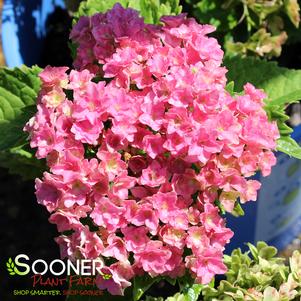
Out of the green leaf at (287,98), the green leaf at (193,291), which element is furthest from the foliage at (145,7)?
the green leaf at (193,291)

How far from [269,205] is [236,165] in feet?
2.68

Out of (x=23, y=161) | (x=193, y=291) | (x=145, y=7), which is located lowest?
(x=193, y=291)

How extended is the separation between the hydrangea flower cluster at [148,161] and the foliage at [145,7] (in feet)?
1.24

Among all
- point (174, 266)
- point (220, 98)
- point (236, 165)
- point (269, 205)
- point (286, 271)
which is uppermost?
point (220, 98)


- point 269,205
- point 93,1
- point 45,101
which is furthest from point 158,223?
point 269,205

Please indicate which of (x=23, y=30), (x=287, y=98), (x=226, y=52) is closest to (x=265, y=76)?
(x=287, y=98)

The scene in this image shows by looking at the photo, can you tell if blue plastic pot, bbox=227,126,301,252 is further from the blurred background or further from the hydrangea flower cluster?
the hydrangea flower cluster

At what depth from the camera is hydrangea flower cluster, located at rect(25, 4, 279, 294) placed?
3.91 feet

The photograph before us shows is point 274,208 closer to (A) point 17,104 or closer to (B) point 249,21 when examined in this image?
(B) point 249,21

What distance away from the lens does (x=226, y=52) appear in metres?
2.08

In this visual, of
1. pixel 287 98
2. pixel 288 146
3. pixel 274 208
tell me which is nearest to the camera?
pixel 288 146

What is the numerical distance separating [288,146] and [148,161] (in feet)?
1.14

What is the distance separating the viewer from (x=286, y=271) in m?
1.52

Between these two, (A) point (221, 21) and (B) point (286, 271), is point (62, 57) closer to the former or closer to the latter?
(A) point (221, 21)
